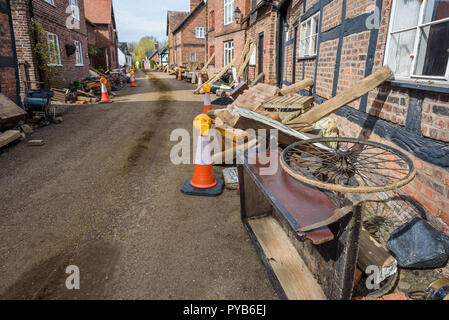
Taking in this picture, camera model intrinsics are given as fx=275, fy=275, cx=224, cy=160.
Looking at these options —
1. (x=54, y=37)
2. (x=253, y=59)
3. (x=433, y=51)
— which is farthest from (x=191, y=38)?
(x=433, y=51)

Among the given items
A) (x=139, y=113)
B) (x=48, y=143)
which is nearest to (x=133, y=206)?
(x=48, y=143)

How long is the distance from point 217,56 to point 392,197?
1924 cm

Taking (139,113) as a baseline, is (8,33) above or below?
above

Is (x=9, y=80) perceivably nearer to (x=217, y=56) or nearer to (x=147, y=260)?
(x=147, y=260)

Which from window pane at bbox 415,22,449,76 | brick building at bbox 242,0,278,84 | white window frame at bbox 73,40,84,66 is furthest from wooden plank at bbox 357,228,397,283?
white window frame at bbox 73,40,84,66

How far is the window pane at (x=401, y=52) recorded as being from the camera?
3006mm

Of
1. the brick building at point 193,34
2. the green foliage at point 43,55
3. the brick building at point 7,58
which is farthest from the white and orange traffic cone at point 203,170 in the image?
the brick building at point 193,34

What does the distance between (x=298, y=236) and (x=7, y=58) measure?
9.57 meters

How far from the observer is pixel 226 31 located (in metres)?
18.0

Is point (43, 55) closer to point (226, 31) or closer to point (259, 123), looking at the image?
point (259, 123)

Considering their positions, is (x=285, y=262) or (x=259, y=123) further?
(x=259, y=123)

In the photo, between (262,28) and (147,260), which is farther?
(262,28)
